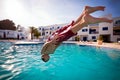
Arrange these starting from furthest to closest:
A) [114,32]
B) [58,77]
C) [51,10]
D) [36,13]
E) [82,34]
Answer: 1. [82,34]
2. [114,32]
3. [36,13]
4. [51,10]
5. [58,77]

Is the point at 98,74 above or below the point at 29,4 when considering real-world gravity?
below

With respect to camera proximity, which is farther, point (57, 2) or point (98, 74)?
point (57, 2)

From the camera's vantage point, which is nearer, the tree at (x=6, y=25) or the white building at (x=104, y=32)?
the white building at (x=104, y=32)

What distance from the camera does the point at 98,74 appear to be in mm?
4461

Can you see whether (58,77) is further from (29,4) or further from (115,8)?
(115,8)

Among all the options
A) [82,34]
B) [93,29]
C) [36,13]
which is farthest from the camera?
[82,34]

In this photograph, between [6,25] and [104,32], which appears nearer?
[104,32]

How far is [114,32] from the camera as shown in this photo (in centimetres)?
1786

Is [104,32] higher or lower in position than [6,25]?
lower

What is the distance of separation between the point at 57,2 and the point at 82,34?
17.2 metres

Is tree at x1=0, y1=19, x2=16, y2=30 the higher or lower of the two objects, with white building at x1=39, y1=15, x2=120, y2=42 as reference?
higher

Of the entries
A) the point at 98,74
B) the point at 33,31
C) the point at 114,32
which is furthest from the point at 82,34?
the point at 98,74

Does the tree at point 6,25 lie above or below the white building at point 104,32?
above

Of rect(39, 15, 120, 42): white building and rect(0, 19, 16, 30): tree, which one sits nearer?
rect(39, 15, 120, 42): white building
